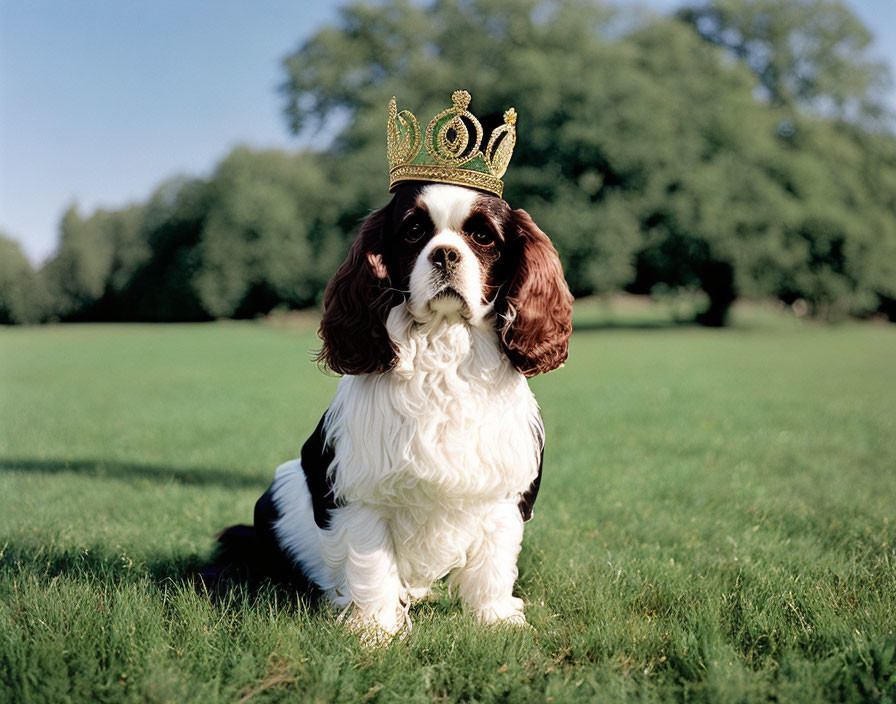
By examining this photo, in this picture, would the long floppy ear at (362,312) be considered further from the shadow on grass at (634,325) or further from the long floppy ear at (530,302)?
the shadow on grass at (634,325)

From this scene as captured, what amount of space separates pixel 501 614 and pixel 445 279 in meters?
1.57

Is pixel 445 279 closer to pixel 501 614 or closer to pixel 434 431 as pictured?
pixel 434 431

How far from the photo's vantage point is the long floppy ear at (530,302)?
273 centimetres

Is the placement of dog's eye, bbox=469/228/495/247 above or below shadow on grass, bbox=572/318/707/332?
above

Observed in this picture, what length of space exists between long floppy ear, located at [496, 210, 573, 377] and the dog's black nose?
0.31m

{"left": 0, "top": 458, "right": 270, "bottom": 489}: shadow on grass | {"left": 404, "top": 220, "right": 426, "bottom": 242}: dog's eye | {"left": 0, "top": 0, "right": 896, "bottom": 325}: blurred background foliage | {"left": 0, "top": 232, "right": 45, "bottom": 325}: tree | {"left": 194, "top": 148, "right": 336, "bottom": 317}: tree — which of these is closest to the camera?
{"left": 404, "top": 220, "right": 426, "bottom": 242}: dog's eye

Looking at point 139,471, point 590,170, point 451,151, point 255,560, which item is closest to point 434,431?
point 451,151

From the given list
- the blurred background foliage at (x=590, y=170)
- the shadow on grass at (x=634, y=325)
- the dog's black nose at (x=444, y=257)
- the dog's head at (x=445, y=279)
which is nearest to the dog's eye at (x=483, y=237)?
the dog's head at (x=445, y=279)

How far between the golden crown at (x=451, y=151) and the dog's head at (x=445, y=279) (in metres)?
0.06

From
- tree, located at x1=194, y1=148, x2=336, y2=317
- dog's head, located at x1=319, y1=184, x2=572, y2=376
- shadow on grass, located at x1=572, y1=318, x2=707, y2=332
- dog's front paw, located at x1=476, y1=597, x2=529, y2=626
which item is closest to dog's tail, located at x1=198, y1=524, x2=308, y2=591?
dog's front paw, located at x1=476, y1=597, x2=529, y2=626

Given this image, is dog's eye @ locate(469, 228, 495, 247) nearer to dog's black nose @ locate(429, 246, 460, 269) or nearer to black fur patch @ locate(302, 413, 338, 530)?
dog's black nose @ locate(429, 246, 460, 269)

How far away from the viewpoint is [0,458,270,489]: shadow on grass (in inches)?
240

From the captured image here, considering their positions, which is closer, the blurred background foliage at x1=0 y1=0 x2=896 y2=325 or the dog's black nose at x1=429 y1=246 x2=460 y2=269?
the dog's black nose at x1=429 y1=246 x2=460 y2=269

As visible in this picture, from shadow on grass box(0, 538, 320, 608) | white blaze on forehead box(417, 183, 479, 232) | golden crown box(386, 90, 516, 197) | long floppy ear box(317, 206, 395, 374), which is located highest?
golden crown box(386, 90, 516, 197)
